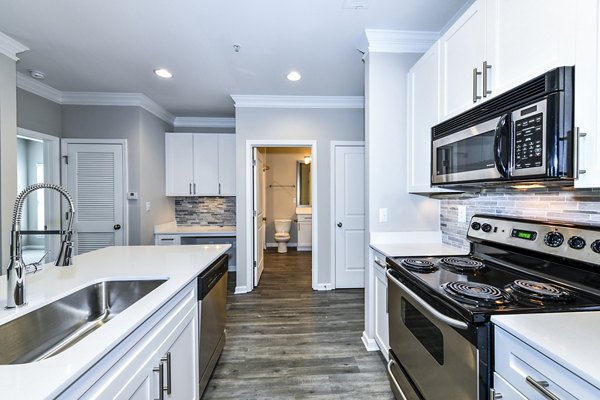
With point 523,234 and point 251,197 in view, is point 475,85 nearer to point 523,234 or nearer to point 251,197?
point 523,234

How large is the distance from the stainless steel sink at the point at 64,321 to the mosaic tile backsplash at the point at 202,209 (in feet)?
10.8

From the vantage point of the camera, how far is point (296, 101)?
360 cm

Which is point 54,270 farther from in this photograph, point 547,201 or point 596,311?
point 547,201

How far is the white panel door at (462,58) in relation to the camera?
1.45 m

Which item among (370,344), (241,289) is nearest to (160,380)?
(370,344)

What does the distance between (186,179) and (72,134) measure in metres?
1.48

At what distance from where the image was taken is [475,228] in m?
1.82

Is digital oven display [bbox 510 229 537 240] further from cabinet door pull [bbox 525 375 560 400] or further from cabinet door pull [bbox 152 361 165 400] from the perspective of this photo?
cabinet door pull [bbox 152 361 165 400]

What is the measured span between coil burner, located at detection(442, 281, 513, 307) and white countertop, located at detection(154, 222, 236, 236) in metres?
3.34

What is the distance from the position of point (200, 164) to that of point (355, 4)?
10.5 feet

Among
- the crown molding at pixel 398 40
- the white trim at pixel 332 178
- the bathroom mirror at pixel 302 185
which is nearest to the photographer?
the crown molding at pixel 398 40

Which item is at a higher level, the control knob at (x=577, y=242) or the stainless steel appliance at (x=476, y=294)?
the control knob at (x=577, y=242)

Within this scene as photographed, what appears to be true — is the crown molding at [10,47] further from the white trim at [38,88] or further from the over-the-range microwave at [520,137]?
the over-the-range microwave at [520,137]

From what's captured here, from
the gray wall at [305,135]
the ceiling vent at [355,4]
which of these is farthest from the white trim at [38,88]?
the ceiling vent at [355,4]
